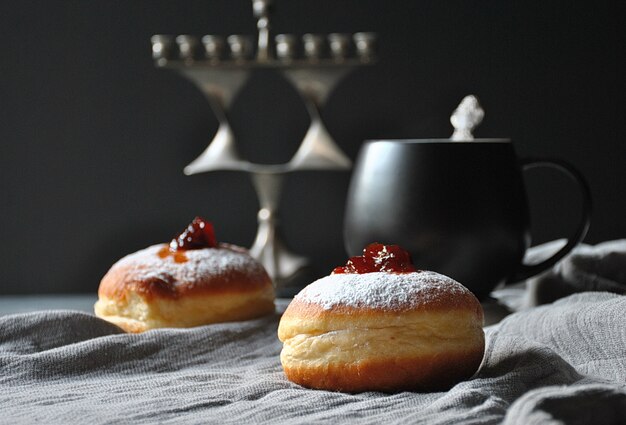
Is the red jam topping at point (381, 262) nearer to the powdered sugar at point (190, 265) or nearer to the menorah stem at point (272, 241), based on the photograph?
the powdered sugar at point (190, 265)

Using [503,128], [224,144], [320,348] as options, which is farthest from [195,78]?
[320,348]

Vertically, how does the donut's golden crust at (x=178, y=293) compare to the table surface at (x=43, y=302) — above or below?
above

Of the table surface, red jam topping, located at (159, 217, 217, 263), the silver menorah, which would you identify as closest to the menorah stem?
the silver menorah

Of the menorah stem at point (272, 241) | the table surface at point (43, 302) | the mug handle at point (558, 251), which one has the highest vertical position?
the mug handle at point (558, 251)

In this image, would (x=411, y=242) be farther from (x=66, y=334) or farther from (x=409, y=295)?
(x=66, y=334)

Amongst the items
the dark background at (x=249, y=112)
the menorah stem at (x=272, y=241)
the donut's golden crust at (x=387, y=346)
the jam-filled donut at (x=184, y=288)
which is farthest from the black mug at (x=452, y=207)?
the dark background at (x=249, y=112)

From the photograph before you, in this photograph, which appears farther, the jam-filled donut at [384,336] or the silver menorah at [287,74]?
the silver menorah at [287,74]
